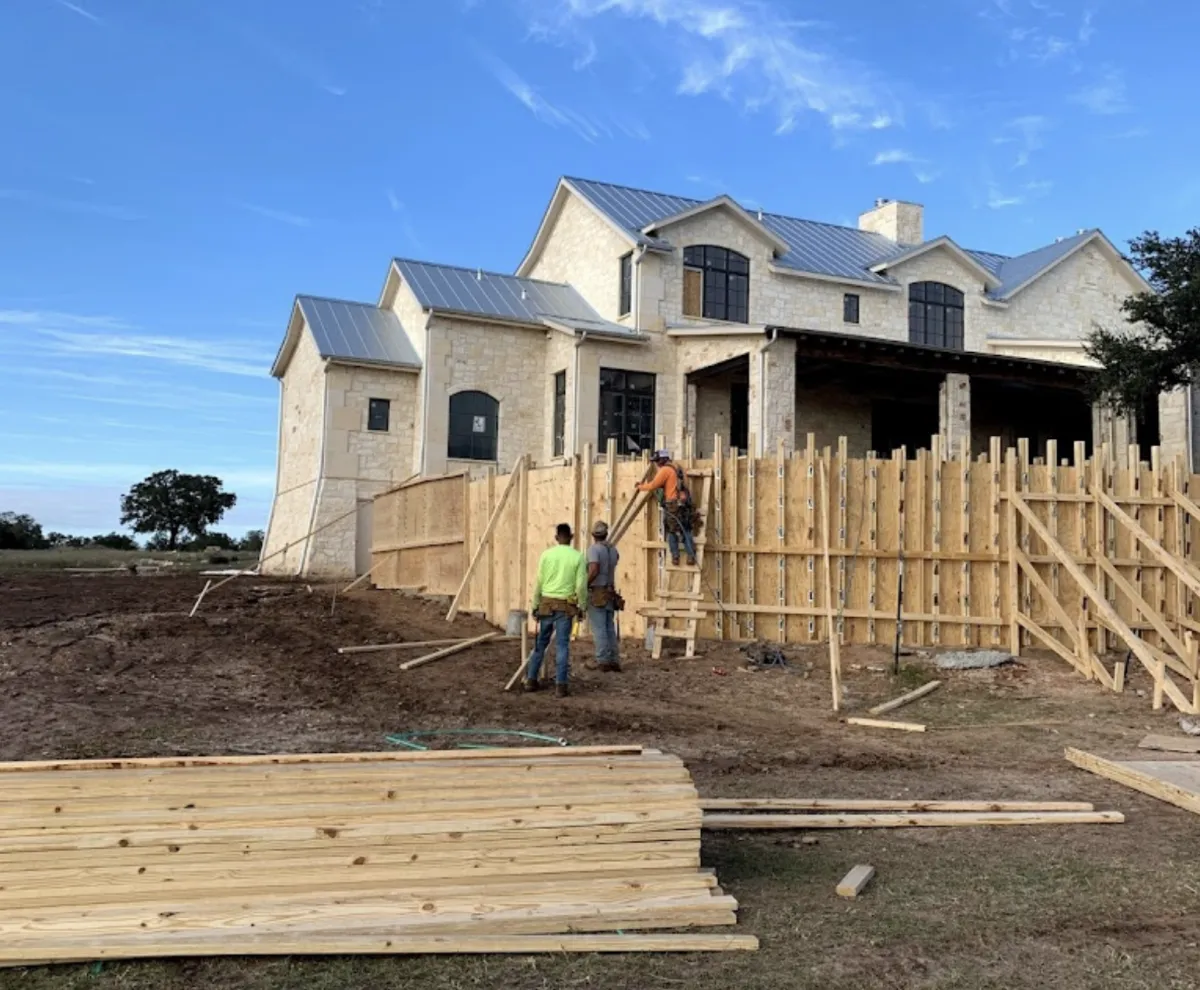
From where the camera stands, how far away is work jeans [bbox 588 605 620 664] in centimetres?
1288

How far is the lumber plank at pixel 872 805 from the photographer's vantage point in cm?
720

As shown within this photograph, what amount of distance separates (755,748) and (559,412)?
1711cm

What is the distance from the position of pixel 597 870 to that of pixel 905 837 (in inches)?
97.9

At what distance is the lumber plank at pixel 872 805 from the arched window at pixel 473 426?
1891 centimetres

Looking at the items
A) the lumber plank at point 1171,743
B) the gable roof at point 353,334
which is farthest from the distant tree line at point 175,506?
the lumber plank at point 1171,743

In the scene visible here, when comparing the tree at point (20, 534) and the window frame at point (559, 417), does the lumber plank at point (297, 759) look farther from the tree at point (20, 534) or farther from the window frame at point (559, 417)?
the tree at point (20, 534)

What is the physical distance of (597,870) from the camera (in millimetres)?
5297

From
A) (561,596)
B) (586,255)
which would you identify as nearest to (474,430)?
(586,255)

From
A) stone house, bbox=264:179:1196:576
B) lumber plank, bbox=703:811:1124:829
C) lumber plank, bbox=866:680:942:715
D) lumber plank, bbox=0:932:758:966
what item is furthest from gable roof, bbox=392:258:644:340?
lumber plank, bbox=0:932:758:966

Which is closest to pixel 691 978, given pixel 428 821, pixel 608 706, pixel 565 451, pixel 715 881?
pixel 715 881

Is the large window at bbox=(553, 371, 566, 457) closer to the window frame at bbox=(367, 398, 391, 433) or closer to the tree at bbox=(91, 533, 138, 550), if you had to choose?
the window frame at bbox=(367, 398, 391, 433)

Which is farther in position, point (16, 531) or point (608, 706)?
point (16, 531)

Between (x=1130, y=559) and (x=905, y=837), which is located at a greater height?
(x=1130, y=559)

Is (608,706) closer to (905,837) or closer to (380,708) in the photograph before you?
(380,708)
